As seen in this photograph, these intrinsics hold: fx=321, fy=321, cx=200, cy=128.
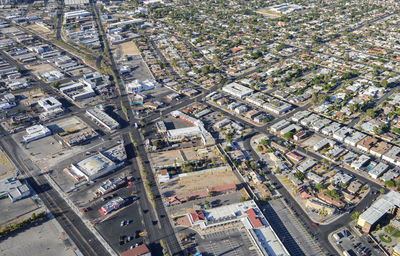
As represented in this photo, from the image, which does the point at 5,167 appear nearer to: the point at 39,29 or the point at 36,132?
the point at 36,132

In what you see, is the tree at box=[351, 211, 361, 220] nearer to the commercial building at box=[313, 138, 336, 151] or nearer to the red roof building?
the red roof building

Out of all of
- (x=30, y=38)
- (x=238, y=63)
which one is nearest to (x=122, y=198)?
(x=238, y=63)

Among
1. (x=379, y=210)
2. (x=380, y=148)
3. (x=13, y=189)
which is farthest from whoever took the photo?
(x=380, y=148)

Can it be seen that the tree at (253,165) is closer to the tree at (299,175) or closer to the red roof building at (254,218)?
the tree at (299,175)

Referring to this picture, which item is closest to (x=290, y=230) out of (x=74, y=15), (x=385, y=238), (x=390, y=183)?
(x=385, y=238)

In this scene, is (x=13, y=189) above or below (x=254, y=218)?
below

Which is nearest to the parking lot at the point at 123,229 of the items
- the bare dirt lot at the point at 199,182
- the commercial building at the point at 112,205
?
the commercial building at the point at 112,205

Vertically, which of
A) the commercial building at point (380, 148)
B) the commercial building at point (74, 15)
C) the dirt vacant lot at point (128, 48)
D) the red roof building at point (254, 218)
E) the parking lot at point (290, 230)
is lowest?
the parking lot at point (290, 230)
